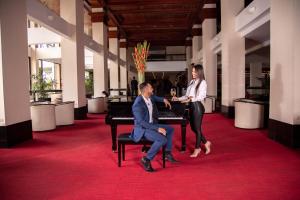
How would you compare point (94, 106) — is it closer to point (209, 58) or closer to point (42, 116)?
point (42, 116)

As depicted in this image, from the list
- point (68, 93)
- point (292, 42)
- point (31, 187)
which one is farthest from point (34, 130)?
point (292, 42)

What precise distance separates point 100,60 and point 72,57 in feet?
14.0

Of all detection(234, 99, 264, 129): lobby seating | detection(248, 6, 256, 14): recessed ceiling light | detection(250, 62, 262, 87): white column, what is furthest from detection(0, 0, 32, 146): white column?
detection(250, 62, 262, 87): white column

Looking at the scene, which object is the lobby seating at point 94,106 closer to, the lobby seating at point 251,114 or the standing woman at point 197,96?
the lobby seating at point 251,114

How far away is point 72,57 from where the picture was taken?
10383 millimetres

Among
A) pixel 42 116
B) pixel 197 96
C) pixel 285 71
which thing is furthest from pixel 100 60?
pixel 197 96

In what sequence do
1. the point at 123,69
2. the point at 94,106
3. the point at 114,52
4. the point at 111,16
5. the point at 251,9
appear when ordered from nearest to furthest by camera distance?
the point at 251,9 → the point at 94,106 → the point at 111,16 → the point at 114,52 → the point at 123,69

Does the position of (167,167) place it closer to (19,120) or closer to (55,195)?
(55,195)

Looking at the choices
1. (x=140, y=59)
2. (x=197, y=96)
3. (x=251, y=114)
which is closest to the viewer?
(x=197, y=96)

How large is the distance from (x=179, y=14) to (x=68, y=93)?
9211 mm

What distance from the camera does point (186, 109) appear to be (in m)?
5.27

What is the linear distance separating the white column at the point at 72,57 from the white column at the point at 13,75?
11.8 feet

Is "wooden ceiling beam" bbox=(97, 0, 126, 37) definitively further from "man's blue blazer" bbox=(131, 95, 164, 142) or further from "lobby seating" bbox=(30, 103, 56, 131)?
"man's blue blazer" bbox=(131, 95, 164, 142)

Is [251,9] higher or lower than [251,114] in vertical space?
higher
